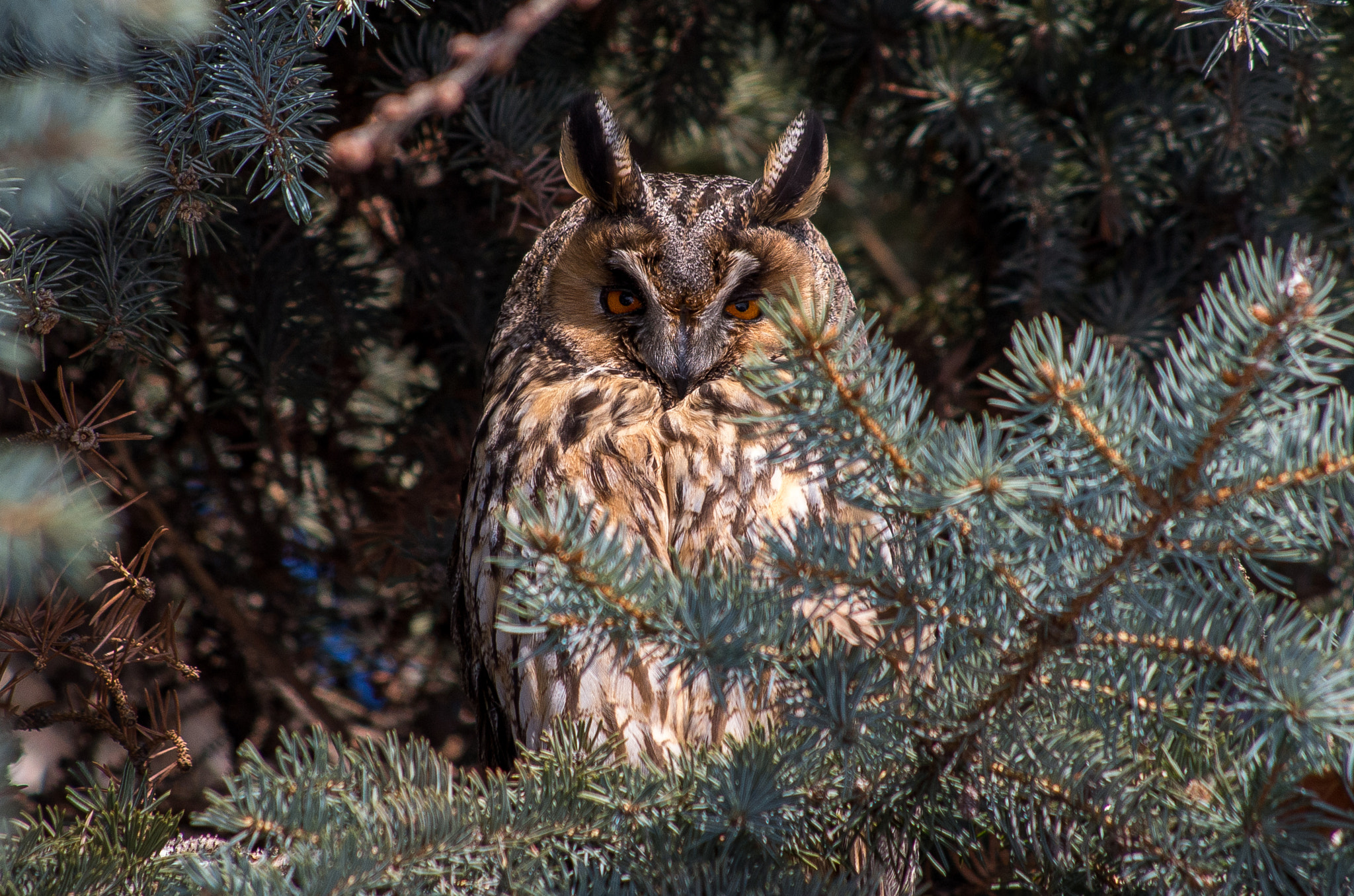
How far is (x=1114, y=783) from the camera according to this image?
2.34ft

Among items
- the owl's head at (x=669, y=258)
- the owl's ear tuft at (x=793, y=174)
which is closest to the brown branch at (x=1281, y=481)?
the owl's head at (x=669, y=258)

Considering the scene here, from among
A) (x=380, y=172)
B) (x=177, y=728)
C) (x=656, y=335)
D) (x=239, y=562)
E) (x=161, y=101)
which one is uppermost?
(x=161, y=101)

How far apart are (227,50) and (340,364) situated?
66 centimetres

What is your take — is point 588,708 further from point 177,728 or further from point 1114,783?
point 1114,783

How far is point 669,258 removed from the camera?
50.0 inches

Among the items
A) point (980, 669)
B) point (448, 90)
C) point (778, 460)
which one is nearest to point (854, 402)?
point (778, 460)

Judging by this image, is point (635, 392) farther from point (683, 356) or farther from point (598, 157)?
point (598, 157)

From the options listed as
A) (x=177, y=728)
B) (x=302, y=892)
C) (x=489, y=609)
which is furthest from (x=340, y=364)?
(x=302, y=892)

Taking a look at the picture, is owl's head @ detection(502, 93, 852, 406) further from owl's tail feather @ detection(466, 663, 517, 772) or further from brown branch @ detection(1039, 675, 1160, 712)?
brown branch @ detection(1039, 675, 1160, 712)

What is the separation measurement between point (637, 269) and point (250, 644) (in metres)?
0.85

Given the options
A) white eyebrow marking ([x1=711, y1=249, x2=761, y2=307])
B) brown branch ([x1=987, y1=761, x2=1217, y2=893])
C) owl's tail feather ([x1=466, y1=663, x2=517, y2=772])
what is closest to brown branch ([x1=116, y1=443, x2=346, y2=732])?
owl's tail feather ([x1=466, y1=663, x2=517, y2=772])

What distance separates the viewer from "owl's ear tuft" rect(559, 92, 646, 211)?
1302 millimetres

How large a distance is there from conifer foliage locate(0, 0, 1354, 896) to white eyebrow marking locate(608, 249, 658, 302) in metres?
0.19

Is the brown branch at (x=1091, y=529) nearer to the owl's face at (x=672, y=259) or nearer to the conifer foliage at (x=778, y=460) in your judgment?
the conifer foliage at (x=778, y=460)
